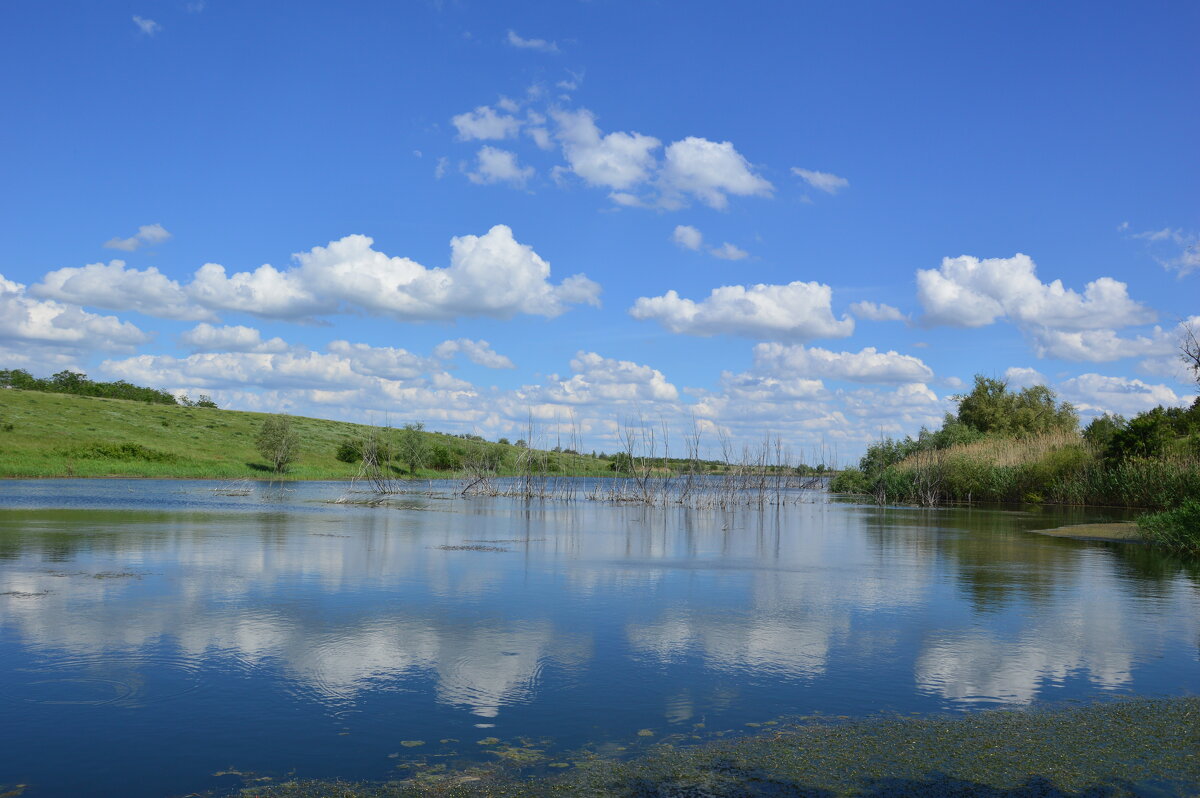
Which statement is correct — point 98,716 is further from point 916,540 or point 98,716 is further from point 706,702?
point 916,540

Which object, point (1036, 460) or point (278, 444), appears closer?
point (1036, 460)

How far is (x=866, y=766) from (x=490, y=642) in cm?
558

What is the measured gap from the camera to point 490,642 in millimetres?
11320

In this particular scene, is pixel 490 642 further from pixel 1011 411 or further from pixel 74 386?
pixel 74 386

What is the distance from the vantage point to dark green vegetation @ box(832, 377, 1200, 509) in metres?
39.3

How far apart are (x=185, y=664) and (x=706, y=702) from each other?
5816mm

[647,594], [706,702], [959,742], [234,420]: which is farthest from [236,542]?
[234,420]

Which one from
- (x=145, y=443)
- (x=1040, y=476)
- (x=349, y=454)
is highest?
(x=145, y=443)

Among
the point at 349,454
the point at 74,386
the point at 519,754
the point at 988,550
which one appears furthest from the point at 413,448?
the point at 519,754

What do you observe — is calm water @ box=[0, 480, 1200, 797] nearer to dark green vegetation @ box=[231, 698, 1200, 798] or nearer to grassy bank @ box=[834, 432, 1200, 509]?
dark green vegetation @ box=[231, 698, 1200, 798]

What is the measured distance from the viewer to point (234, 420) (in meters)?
94.1

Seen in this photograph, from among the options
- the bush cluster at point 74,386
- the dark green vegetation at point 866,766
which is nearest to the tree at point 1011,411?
the dark green vegetation at point 866,766

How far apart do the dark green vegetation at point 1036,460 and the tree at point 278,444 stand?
154 ft

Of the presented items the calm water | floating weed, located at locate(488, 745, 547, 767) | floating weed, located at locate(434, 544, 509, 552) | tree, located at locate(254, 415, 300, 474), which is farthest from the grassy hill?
floating weed, located at locate(488, 745, 547, 767)
